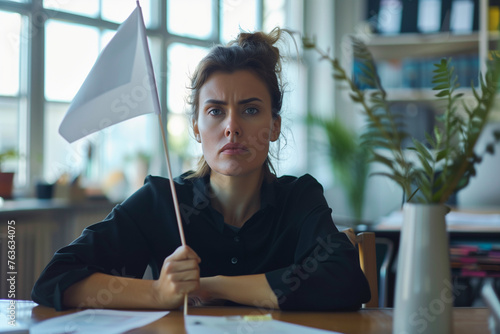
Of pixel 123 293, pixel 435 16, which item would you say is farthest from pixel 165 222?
pixel 435 16

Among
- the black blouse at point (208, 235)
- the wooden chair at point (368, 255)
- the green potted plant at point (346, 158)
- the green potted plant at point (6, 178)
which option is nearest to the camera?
the black blouse at point (208, 235)

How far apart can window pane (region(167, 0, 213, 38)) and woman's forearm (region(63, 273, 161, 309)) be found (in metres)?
3.18

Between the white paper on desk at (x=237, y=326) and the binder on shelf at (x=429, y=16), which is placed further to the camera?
the binder on shelf at (x=429, y=16)

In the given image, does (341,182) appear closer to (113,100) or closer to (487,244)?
(487,244)

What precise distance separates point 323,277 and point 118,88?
607mm

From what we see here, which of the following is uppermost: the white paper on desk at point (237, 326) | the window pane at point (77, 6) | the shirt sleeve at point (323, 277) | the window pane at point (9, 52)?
the window pane at point (77, 6)

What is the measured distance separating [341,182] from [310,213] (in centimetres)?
387

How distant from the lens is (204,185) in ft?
5.09

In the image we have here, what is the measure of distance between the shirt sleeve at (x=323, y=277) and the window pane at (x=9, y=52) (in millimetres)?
2336

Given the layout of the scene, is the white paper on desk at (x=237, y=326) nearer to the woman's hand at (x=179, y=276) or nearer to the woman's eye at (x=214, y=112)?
the woman's hand at (x=179, y=276)

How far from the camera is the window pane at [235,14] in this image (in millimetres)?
4602

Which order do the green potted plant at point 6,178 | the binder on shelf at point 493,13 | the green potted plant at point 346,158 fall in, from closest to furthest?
the green potted plant at point 6,178 → the binder on shelf at point 493,13 → the green potted plant at point 346,158

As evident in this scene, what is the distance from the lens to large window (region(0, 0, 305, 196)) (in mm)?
3088

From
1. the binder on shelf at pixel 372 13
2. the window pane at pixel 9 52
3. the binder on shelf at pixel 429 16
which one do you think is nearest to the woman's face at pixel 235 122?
the window pane at pixel 9 52
